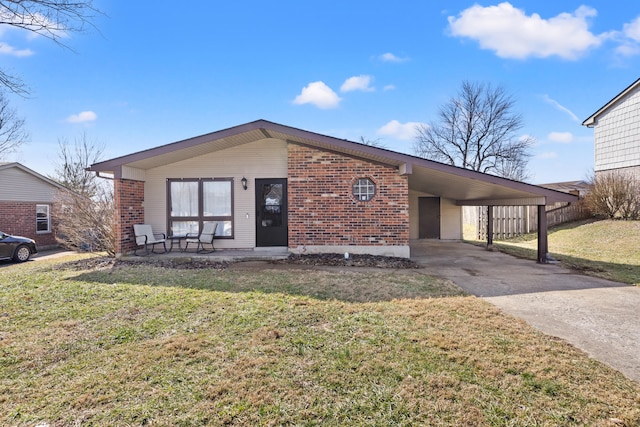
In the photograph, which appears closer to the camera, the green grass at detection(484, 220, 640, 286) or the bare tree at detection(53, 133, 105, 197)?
the green grass at detection(484, 220, 640, 286)

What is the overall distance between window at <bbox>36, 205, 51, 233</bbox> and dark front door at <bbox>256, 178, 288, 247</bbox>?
14.0 m

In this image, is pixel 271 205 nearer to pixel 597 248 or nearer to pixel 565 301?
pixel 565 301

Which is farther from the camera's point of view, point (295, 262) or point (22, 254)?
point (22, 254)

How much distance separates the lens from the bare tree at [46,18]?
477 cm

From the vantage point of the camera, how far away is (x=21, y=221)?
15367 millimetres

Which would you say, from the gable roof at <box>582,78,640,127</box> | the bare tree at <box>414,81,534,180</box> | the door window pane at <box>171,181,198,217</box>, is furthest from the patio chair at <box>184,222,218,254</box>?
the bare tree at <box>414,81,534,180</box>

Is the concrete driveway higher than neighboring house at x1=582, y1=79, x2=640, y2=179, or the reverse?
neighboring house at x1=582, y1=79, x2=640, y2=179

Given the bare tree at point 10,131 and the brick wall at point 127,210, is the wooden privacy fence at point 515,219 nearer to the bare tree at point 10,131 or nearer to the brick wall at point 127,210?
the brick wall at point 127,210

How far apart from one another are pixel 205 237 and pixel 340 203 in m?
3.90

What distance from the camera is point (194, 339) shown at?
11.6 ft

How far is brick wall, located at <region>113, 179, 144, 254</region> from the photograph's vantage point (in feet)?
27.9

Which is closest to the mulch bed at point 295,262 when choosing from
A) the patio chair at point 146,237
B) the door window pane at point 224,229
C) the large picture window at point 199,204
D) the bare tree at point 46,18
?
the patio chair at point 146,237

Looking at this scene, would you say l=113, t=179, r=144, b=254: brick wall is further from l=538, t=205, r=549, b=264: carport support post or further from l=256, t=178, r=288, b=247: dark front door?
l=538, t=205, r=549, b=264: carport support post

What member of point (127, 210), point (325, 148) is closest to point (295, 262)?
point (325, 148)
